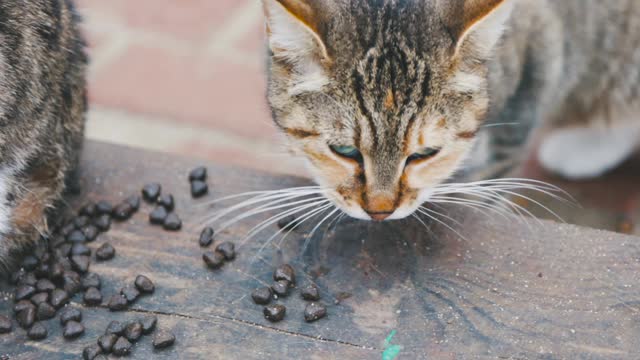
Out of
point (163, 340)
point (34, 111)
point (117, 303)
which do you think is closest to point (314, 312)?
point (163, 340)

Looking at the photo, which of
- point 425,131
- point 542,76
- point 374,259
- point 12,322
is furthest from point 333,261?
point 542,76

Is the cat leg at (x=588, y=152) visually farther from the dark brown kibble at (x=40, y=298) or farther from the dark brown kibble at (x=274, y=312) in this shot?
the dark brown kibble at (x=40, y=298)

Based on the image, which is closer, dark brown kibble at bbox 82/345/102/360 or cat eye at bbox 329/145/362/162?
dark brown kibble at bbox 82/345/102/360

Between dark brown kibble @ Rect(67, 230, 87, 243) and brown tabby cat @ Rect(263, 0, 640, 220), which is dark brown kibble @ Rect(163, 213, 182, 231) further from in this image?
brown tabby cat @ Rect(263, 0, 640, 220)

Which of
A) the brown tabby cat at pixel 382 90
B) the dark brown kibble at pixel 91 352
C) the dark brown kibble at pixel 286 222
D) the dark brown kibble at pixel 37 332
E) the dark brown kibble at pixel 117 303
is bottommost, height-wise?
the dark brown kibble at pixel 91 352

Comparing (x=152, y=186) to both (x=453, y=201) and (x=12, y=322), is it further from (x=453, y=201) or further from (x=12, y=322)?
(x=453, y=201)

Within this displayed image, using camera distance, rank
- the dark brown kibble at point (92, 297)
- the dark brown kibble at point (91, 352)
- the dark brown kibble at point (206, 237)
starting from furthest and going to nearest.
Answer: the dark brown kibble at point (206, 237) → the dark brown kibble at point (92, 297) → the dark brown kibble at point (91, 352)

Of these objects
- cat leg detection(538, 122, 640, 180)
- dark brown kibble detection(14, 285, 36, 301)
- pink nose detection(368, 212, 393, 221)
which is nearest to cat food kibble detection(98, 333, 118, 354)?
dark brown kibble detection(14, 285, 36, 301)

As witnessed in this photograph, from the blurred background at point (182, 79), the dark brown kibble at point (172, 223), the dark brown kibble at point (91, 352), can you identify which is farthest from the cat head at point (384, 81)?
the blurred background at point (182, 79)
